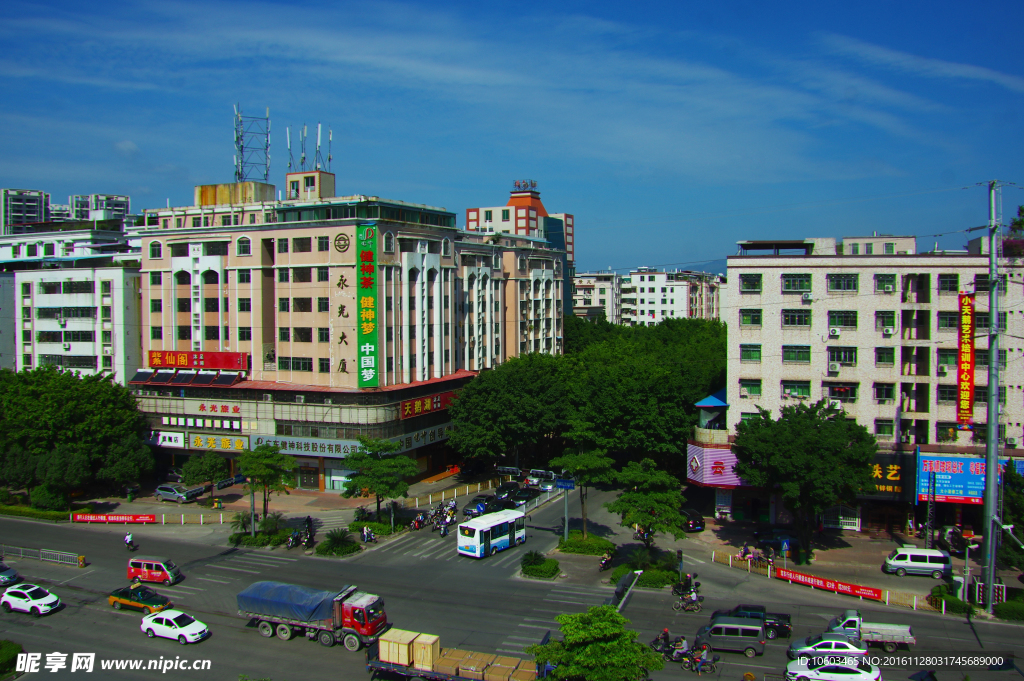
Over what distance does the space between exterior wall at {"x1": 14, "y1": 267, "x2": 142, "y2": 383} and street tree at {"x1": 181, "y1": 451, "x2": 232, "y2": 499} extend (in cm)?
1928

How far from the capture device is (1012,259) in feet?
162

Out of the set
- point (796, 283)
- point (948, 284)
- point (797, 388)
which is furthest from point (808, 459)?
point (948, 284)

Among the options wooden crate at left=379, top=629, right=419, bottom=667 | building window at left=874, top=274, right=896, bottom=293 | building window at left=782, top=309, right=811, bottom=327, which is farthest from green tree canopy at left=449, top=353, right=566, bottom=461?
wooden crate at left=379, top=629, right=419, bottom=667

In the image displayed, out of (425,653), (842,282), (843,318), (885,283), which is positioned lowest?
(425,653)

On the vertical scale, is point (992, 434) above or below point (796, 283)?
below

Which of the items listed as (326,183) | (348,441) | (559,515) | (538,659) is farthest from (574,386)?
(538,659)

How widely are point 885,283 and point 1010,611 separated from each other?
23630mm

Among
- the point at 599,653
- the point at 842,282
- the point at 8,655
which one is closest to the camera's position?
the point at 599,653

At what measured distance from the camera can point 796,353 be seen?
5328 cm

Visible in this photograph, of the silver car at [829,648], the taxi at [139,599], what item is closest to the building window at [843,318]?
the silver car at [829,648]

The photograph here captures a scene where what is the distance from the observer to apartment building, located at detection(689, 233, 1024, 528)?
49.5 metres

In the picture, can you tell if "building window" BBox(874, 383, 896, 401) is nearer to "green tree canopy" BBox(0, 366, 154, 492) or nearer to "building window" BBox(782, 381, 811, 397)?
"building window" BBox(782, 381, 811, 397)

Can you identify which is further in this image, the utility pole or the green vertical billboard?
the green vertical billboard

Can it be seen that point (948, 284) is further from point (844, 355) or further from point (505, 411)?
point (505, 411)
